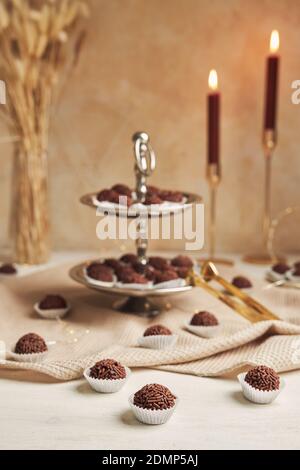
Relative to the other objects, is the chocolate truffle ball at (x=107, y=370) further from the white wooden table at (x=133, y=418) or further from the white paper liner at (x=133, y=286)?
the white paper liner at (x=133, y=286)

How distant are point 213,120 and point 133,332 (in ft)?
1.57

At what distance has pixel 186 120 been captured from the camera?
1.41 metres

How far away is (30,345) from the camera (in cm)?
85

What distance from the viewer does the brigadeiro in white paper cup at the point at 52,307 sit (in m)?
1.02

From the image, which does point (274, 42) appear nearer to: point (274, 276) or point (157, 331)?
point (274, 276)

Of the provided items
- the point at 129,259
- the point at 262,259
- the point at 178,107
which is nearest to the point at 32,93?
the point at 178,107

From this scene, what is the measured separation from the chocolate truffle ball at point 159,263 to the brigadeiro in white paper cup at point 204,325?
0.37 feet

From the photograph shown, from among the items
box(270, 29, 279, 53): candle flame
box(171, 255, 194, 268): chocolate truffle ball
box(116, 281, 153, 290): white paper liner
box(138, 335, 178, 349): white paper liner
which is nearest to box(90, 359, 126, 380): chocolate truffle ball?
box(138, 335, 178, 349): white paper liner

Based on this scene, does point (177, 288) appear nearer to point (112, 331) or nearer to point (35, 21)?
point (112, 331)

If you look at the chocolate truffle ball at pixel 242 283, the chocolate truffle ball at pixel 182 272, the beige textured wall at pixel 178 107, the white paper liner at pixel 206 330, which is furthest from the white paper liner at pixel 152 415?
the beige textured wall at pixel 178 107

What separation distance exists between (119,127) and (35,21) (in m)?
0.26

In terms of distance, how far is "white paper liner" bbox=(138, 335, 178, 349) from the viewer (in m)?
0.89

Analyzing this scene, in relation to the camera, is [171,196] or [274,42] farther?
[274,42]

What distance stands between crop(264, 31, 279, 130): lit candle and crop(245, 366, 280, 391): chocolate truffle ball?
2.15ft
